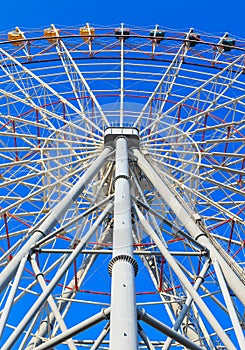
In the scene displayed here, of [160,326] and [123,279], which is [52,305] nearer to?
[123,279]

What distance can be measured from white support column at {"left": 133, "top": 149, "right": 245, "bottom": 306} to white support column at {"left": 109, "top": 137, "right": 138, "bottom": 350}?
200cm

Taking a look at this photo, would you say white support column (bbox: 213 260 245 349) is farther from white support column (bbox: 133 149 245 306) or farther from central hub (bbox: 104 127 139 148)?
central hub (bbox: 104 127 139 148)

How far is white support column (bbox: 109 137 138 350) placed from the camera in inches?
364

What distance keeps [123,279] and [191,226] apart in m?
5.24

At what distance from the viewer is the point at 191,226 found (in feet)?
50.9

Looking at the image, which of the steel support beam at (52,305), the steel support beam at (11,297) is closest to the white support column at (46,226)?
the steel support beam at (11,297)

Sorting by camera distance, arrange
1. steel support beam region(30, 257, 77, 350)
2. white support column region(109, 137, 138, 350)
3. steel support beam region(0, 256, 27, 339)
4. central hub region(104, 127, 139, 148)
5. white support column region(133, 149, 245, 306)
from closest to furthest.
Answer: white support column region(109, 137, 138, 350), steel support beam region(0, 256, 27, 339), steel support beam region(30, 257, 77, 350), white support column region(133, 149, 245, 306), central hub region(104, 127, 139, 148)

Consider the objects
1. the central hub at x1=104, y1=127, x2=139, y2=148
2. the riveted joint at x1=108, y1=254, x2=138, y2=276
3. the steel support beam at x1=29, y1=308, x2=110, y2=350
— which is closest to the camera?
the steel support beam at x1=29, y1=308, x2=110, y2=350

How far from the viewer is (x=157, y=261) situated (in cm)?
2591

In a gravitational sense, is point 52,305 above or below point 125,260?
above

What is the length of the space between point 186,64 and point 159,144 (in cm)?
998

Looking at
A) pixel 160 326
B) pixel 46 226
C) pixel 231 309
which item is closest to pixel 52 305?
pixel 46 226

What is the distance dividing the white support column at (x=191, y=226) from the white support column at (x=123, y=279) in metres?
2.00

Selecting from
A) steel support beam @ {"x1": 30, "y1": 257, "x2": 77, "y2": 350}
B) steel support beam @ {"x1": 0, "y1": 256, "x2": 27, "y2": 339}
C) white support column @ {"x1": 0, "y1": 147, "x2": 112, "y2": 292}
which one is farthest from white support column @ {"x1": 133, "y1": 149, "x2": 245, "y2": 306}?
steel support beam @ {"x1": 0, "y1": 256, "x2": 27, "y2": 339}
